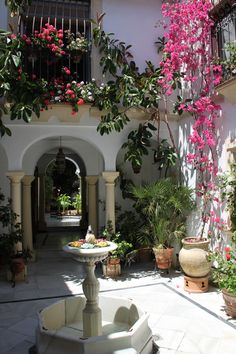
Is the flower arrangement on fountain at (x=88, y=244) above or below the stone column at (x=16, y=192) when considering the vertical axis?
below

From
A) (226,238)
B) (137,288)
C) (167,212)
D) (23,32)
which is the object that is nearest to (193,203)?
(167,212)

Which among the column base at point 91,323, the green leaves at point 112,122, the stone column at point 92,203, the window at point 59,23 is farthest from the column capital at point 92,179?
the column base at point 91,323

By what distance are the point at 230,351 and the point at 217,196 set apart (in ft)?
10.1

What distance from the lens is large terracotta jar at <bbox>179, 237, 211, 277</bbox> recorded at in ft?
21.1

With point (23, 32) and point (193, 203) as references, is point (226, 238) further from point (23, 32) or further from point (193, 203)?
point (23, 32)

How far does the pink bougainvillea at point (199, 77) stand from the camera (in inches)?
264

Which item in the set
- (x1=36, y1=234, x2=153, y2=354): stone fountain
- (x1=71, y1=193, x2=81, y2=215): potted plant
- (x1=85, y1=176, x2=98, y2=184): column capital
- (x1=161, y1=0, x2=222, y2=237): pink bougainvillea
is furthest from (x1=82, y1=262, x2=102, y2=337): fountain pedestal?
(x1=71, y1=193, x2=81, y2=215): potted plant

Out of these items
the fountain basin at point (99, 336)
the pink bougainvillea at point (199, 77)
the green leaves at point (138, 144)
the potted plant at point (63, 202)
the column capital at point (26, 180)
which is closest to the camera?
the fountain basin at point (99, 336)

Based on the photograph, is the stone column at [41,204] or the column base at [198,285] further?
the stone column at [41,204]

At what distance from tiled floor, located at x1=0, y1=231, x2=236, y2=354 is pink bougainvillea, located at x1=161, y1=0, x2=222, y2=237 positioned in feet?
4.84

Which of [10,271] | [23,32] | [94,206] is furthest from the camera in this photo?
[94,206]

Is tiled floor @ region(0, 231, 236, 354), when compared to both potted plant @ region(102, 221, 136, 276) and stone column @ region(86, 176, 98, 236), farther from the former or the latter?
stone column @ region(86, 176, 98, 236)

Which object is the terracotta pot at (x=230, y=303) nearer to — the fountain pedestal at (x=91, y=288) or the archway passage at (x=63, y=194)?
the fountain pedestal at (x=91, y=288)

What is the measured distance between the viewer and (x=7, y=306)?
5914 millimetres
